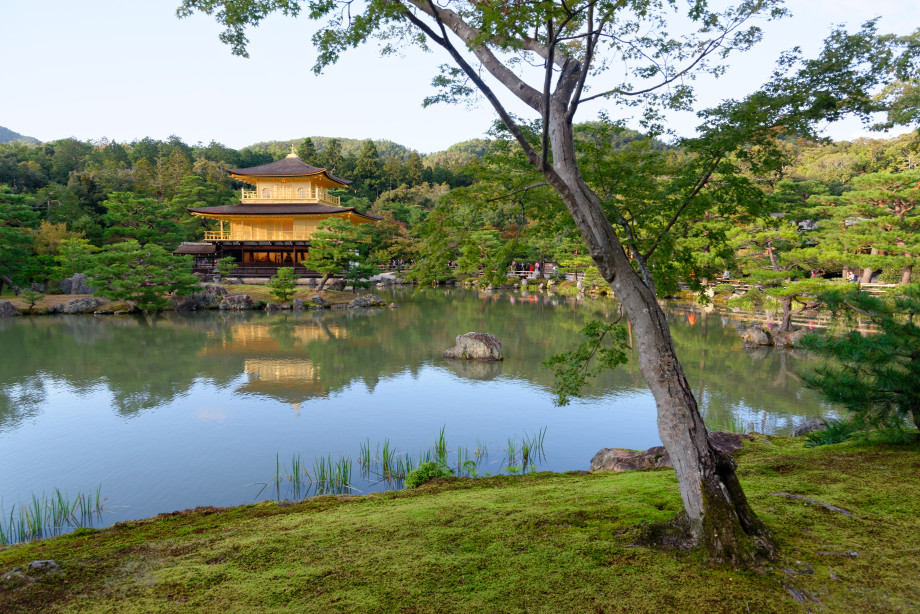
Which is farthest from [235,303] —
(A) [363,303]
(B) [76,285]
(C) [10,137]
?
(C) [10,137]

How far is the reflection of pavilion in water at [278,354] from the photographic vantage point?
946 cm

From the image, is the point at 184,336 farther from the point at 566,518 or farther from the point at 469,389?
the point at 566,518

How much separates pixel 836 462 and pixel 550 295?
24.9 metres

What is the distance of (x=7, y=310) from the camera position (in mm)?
18062

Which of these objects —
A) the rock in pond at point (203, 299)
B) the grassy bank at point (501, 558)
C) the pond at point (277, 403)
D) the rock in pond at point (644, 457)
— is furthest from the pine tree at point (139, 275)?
the rock in pond at point (644, 457)

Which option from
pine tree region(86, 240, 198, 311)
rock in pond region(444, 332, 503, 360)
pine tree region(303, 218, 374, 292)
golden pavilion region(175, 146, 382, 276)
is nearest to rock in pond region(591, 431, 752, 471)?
rock in pond region(444, 332, 503, 360)

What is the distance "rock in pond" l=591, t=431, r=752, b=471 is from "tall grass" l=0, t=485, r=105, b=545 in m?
4.94

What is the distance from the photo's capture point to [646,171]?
454 cm

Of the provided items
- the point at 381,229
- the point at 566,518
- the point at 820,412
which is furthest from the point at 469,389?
the point at 381,229

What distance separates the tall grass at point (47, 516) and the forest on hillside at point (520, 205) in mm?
4029

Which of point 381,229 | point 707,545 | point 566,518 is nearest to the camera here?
point 707,545

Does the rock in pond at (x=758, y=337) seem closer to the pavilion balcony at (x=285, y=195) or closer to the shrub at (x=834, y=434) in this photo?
the shrub at (x=834, y=434)

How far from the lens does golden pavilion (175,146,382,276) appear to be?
1038 inches

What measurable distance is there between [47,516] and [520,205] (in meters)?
5.08
